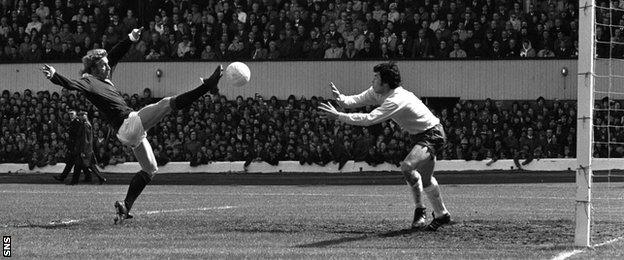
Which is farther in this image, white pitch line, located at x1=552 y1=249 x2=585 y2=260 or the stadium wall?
the stadium wall

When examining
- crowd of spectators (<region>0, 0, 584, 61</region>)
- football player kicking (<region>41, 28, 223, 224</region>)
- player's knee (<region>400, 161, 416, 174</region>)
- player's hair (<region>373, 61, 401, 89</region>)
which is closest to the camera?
player's knee (<region>400, 161, 416, 174</region>)

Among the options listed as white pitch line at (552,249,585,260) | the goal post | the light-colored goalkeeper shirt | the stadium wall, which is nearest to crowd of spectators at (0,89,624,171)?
the stadium wall

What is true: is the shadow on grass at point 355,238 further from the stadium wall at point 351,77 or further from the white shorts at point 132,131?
the stadium wall at point 351,77

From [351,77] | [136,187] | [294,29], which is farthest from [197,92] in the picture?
[351,77]

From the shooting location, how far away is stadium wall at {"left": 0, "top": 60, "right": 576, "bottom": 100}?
3356 centimetres

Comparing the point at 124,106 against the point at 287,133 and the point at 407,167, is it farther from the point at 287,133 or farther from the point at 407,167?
the point at 287,133

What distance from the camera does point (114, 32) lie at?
123 ft

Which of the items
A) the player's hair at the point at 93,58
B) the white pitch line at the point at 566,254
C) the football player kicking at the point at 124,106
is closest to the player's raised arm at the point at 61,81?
the football player kicking at the point at 124,106

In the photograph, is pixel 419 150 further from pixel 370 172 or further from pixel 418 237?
pixel 370 172

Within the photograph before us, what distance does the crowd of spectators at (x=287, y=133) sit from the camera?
30172 millimetres

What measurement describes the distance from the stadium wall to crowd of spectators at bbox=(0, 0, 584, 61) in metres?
0.34

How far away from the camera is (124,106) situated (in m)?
15.2

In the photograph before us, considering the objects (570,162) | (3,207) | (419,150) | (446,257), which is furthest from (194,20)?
(446,257)

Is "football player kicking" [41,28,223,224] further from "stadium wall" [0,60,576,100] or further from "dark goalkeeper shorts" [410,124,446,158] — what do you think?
"stadium wall" [0,60,576,100]
